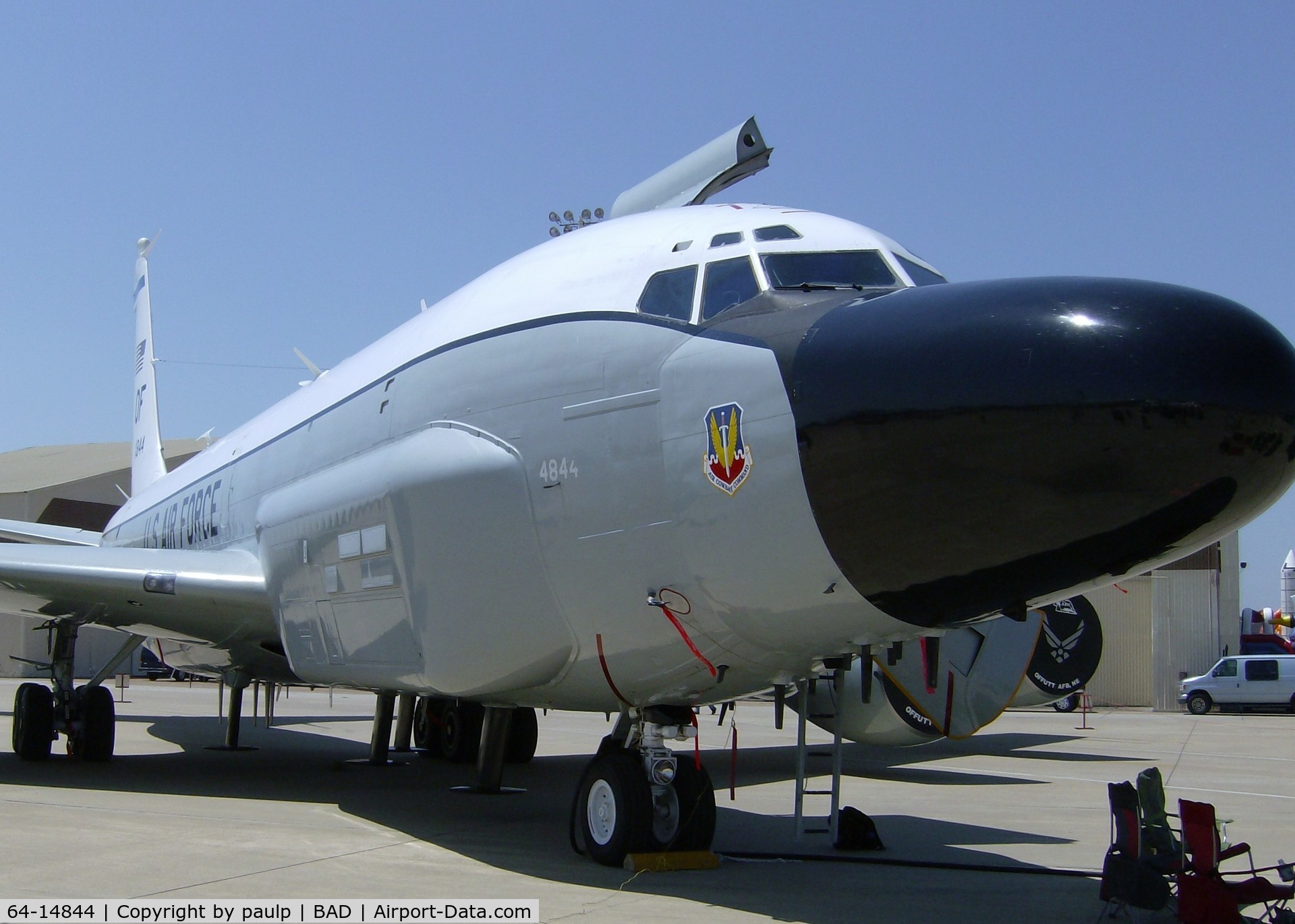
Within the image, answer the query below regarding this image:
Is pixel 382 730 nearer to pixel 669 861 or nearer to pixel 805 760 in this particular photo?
pixel 669 861

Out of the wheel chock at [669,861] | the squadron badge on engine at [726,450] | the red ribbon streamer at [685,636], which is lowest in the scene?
the wheel chock at [669,861]

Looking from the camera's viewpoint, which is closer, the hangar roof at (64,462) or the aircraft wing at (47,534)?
the aircraft wing at (47,534)

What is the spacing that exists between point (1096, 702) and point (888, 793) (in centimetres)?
2392

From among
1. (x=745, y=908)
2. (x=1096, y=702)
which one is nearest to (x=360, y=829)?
(x=745, y=908)

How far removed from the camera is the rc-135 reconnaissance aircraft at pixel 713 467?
5.17 m

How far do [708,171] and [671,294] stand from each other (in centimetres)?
238

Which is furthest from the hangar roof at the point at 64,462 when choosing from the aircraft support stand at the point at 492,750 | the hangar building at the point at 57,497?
the aircraft support stand at the point at 492,750

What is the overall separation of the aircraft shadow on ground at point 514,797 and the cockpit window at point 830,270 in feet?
11.0

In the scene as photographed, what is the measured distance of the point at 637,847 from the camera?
729cm

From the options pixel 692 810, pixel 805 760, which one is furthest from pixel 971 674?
pixel 692 810

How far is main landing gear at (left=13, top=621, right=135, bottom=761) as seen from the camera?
14273 mm

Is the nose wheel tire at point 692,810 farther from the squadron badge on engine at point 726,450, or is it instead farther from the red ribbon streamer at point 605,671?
the squadron badge on engine at point 726,450

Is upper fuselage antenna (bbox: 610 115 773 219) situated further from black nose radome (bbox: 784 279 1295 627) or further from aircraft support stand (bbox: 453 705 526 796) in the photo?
aircraft support stand (bbox: 453 705 526 796)

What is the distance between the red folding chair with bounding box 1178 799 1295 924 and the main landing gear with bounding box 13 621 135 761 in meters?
12.1
